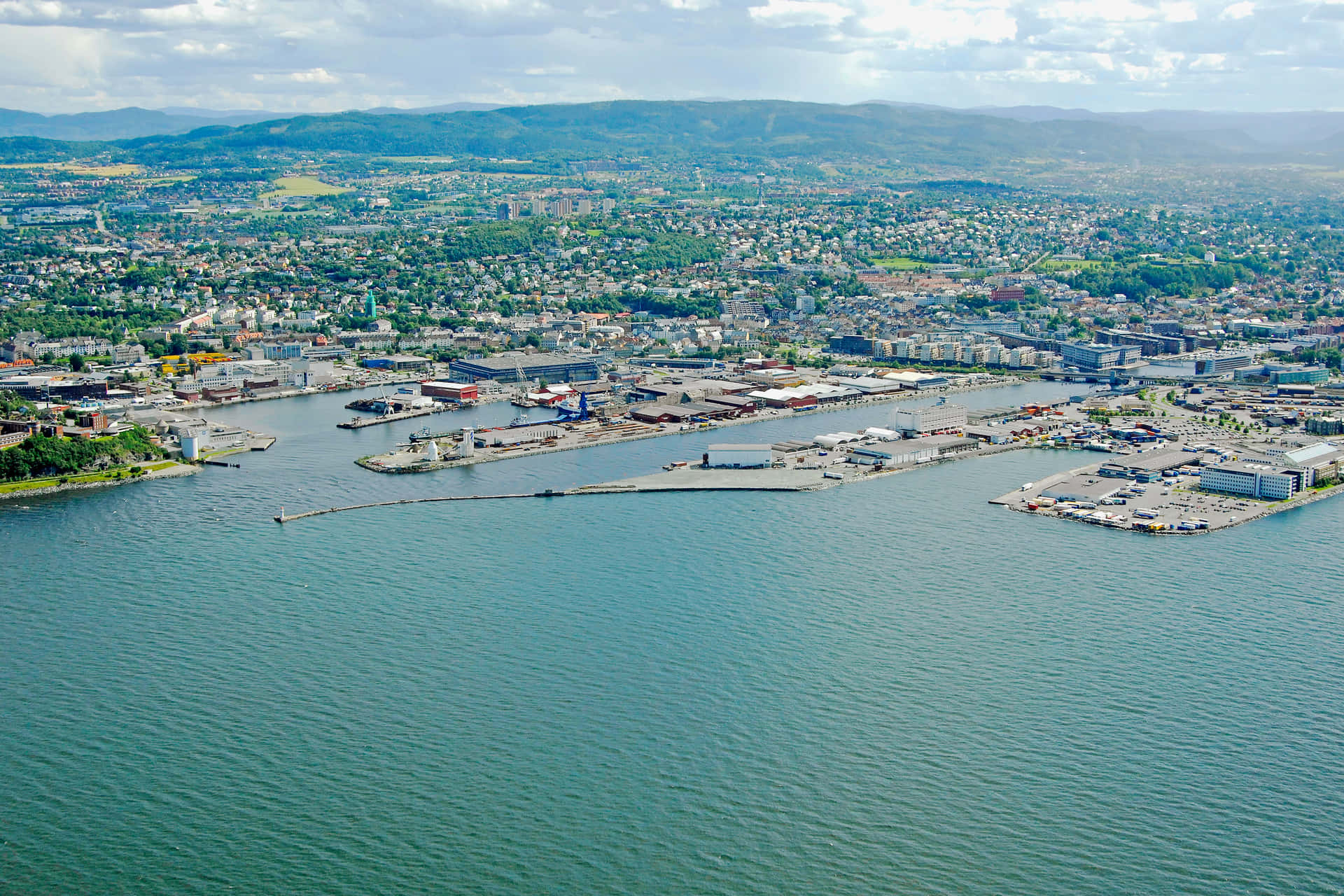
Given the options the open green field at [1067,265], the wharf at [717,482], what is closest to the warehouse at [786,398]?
the wharf at [717,482]

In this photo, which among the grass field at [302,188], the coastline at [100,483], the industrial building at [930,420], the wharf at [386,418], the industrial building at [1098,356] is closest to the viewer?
the coastline at [100,483]

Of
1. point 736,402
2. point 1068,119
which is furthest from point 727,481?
point 1068,119

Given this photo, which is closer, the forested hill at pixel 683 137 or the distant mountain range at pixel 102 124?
the forested hill at pixel 683 137

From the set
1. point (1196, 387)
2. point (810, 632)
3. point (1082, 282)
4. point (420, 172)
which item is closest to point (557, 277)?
point (1082, 282)

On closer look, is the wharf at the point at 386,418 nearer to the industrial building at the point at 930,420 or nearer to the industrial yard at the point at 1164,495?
the industrial building at the point at 930,420

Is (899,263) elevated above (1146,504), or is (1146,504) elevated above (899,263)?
(899,263)

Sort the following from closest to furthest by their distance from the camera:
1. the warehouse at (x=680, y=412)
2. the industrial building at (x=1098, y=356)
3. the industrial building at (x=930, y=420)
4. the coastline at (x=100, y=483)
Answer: the coastline at (x=100, y=483) → the industrial building at (x=930, y=420) → the warehouse at (x=680, y=412) → the industrial building at (x=1098, y=356)

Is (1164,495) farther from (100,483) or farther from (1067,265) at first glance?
(1067,265)

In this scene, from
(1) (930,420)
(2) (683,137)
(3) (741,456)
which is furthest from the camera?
(2) (683,137)
